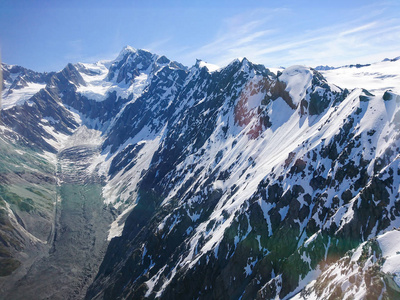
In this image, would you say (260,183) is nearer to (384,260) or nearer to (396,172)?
(396,172)

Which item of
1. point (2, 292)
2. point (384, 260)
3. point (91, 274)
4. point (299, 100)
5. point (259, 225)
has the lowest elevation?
point (91, 274)

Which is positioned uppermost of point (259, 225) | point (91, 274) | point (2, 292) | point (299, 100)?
point (299, 100)

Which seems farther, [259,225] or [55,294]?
[55,294]

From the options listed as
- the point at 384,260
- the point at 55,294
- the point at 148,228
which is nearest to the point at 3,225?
the point at 55,294

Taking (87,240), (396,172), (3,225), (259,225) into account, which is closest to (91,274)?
(87,240)

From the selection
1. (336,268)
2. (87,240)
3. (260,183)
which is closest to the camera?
(336,268)

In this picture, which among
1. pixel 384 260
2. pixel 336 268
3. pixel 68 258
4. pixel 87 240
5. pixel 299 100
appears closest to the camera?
pixel 384 260

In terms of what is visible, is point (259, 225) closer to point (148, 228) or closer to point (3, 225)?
point (148, 228)

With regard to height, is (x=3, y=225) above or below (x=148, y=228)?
above

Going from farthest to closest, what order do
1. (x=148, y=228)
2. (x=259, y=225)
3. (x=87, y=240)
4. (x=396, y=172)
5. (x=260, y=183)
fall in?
(x=87, y=240) → (x=148, y=228) → (x=260, y=183) → (x=259, y=225) → (x=396, y=172)
